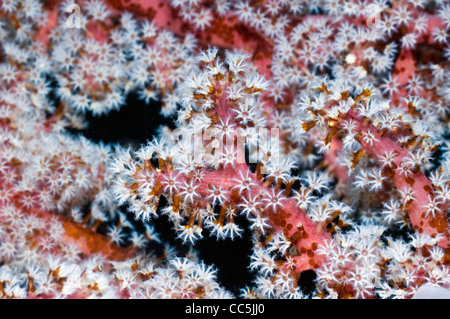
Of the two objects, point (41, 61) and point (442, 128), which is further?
point (41, 61)

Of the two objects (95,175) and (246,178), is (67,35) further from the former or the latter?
(246,178)
